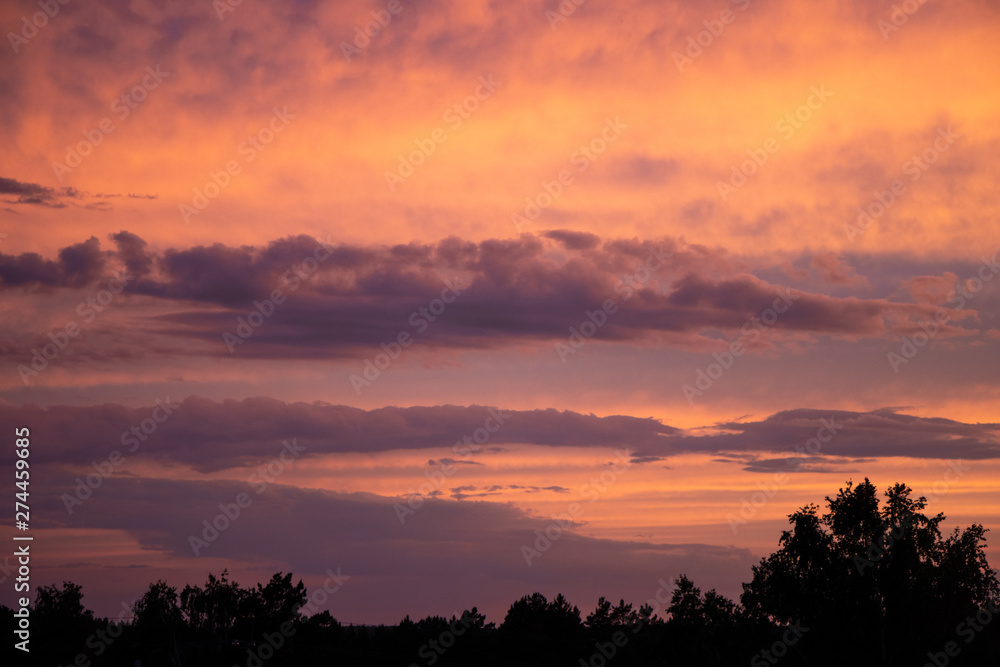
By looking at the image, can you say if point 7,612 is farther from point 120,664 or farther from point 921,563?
point 921,563

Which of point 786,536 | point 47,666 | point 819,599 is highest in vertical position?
point 786,536

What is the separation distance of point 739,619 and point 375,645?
180ft

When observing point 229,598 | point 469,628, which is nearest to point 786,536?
point 469,628

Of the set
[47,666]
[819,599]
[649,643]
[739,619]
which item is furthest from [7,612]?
[819,599]

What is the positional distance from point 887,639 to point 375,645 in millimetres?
69372

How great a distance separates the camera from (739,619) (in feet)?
282

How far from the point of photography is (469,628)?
4702 inches

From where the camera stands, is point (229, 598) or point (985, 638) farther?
point (229, 598)

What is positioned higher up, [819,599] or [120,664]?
[819,599]

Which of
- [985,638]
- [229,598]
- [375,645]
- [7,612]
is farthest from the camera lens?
[229,598]

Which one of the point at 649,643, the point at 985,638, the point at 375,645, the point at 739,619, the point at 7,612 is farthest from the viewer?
the point at 375,645

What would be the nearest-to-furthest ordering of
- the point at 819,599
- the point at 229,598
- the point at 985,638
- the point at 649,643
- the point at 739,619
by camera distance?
the point at 985,638
the point at 819,599
the point at 739,619
the point at 649,643
the point at 229,598

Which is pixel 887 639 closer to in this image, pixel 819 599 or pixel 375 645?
pixel 819 599

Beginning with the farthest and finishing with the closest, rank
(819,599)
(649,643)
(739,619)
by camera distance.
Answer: (649,643) < (739,619) < (819,599)
